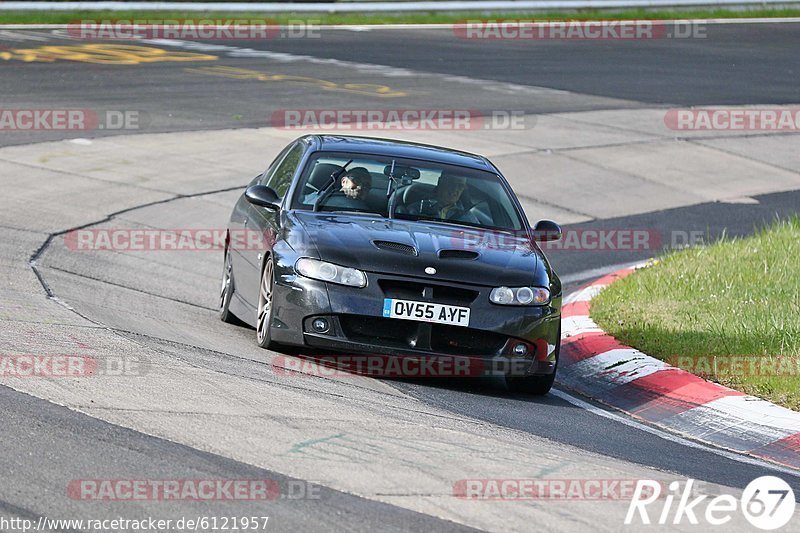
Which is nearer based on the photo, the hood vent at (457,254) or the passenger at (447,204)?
the hood vent at (457,254)

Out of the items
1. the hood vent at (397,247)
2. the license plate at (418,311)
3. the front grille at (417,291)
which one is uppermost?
the hood vent at (397,247)

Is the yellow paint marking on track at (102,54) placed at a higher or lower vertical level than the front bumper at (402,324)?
lower

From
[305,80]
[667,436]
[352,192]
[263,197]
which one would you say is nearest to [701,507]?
[667,436]

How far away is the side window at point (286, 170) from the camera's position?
967 cm

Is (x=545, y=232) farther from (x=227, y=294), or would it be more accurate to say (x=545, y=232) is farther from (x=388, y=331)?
(x=227, y=294)

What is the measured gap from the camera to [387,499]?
5.38 metres

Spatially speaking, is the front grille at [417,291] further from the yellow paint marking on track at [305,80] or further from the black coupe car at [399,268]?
the yellow paint marking on track at [305,80]

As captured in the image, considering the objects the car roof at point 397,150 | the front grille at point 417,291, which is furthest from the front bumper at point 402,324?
the car roof at point 397,150

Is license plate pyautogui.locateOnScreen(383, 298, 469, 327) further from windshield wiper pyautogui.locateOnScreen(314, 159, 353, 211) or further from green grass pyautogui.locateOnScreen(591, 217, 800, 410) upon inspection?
green grass pyautogui.locateOnScreen(591, 217, 800, 410)

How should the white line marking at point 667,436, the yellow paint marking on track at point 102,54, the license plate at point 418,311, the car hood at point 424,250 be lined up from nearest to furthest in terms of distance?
the white line marking at point 667,436
the license plate at point 418,311
the car hood at point 424,250
the yellow paint marking on track at point 102,54

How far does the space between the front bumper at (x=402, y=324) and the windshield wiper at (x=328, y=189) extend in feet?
3.34

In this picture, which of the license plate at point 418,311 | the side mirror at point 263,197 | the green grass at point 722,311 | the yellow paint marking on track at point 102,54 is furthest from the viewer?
the yellow paint marking on track at point 102,54

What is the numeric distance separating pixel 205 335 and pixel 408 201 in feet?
5.36

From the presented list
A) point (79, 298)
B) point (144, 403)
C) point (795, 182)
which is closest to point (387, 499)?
point (144, 403)
